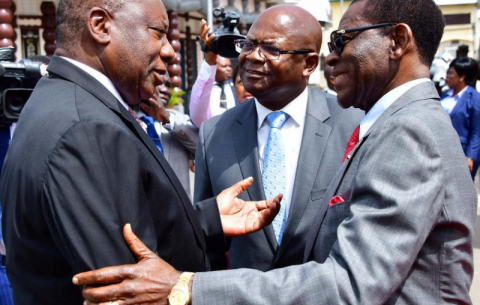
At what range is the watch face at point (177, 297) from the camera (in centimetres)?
163

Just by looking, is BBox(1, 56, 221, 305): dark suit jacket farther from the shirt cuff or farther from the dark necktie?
the dark necktie


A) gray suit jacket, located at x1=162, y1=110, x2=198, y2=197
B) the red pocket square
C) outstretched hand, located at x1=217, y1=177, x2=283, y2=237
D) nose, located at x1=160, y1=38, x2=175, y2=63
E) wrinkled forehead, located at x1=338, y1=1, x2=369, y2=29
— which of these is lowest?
gray suit jacket, located at x1=162, y1=110, x2=198, y2=197

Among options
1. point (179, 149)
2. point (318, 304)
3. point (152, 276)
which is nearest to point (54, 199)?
point (152, 276)

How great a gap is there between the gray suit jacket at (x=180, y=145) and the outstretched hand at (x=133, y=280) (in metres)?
2.48

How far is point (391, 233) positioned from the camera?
155cm

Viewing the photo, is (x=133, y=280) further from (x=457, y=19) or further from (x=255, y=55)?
(x=457, y=19)

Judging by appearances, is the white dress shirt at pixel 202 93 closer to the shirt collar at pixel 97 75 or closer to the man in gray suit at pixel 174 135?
the man in gray suit at pixel 174 135

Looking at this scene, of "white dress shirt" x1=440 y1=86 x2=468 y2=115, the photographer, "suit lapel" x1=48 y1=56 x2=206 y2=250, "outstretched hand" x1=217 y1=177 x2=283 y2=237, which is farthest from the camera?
"white dress shirt" x1=440 y1=86 x2=468 y2=115

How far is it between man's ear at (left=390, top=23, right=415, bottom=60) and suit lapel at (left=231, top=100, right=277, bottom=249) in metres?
1.13

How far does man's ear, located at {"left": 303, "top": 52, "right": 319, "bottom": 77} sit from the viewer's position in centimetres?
302

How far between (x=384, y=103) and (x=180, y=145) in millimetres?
2480

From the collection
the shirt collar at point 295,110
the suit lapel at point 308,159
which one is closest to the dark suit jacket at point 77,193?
the suit lapel at point 308,159

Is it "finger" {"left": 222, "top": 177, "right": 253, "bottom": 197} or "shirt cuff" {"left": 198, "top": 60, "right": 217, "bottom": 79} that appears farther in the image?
"shirt cuff" {"left": 198, "top": 60, "right": 217, "bottom": 79}

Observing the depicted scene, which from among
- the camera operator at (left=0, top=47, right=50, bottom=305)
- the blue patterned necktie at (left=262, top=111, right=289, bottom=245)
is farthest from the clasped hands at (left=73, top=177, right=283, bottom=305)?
the camera operator at (left=0, top=47, right=50, bottom=305)
